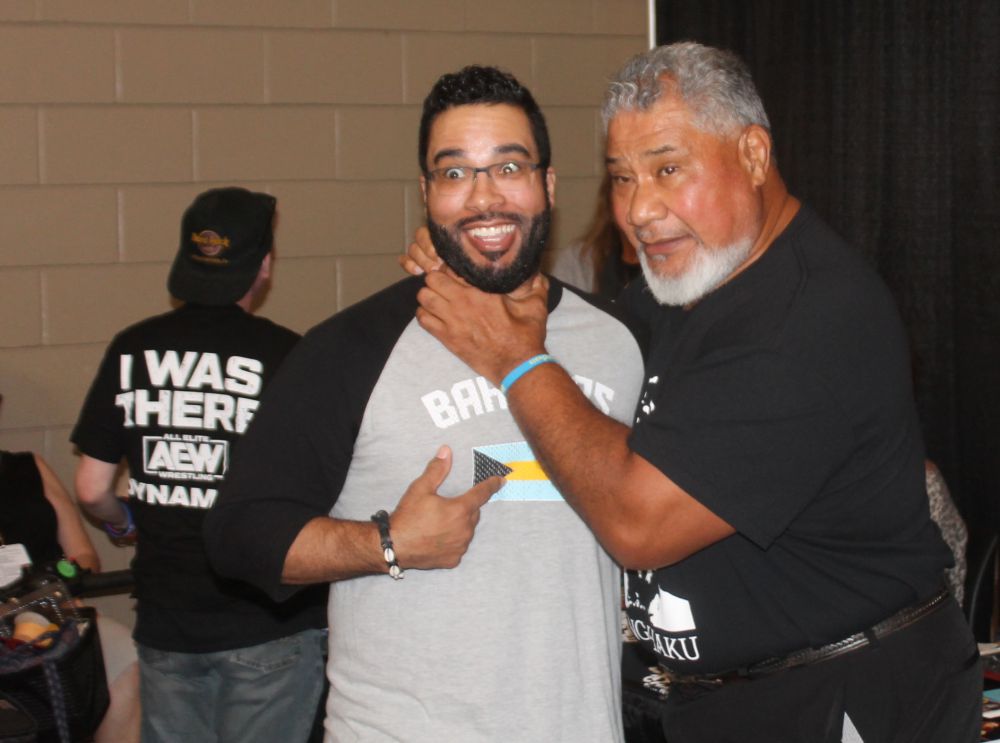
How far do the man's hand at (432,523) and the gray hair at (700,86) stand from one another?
0.62 m

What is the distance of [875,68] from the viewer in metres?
3.74

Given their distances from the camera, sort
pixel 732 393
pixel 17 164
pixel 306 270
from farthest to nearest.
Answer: pixel 306 270
pixel 17 164
pixel 732 393

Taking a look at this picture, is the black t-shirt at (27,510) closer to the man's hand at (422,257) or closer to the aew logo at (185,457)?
the aew logo at (185,457)

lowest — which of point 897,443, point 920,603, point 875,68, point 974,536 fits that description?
point 974,536

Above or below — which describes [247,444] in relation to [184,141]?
below

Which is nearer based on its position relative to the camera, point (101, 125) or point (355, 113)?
point (101, 125)

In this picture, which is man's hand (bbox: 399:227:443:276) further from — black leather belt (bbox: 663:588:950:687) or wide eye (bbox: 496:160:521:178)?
black leather belt (bbox: 663:588:950:687)

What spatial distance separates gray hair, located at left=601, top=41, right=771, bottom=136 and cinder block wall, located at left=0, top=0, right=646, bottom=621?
253 cm

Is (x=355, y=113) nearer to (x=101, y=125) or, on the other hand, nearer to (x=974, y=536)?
(x=101, y=125)

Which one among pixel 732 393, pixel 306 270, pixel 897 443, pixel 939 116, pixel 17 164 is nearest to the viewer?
pixel 732 393

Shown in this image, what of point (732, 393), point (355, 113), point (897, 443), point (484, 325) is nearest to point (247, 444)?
point (484, 325)

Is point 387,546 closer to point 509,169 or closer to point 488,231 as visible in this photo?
point 488,231

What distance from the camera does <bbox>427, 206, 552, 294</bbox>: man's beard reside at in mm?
1938

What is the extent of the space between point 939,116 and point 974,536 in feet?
3.88
